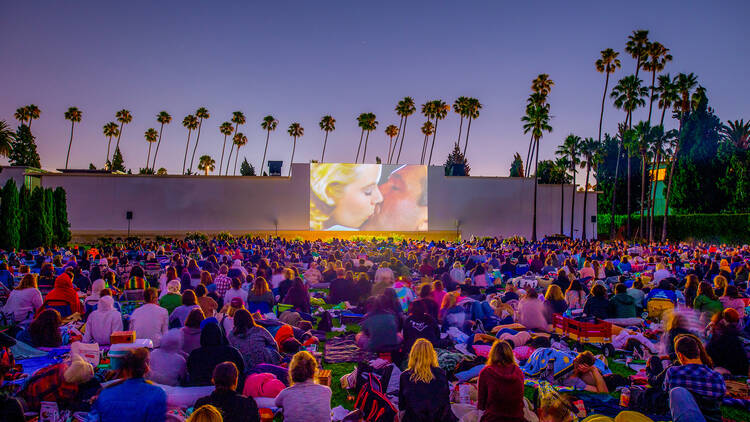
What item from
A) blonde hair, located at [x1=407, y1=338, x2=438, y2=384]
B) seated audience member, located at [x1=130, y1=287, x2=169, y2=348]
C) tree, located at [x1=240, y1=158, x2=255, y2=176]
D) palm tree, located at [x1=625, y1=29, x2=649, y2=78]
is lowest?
seated audience member, located at [x1=130, y1=287, x2=169, y2=348]

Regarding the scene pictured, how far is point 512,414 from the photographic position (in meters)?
4.11

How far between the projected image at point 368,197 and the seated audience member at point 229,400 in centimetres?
3310

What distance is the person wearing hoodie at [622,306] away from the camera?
340 inches

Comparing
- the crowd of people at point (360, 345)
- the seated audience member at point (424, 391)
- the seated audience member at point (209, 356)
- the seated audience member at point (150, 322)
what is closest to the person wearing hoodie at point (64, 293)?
the crowd of people at point (360, 345)

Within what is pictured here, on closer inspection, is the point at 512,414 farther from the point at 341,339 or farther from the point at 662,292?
the point at 662,292

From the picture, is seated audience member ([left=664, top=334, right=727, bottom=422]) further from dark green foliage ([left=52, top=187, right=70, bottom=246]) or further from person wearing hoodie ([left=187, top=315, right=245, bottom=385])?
dark green foliage ([left=52, top=187, right=70, bottom=246])

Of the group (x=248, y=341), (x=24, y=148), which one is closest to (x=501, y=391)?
(x=248, y=341)

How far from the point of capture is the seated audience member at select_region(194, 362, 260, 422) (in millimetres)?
3557

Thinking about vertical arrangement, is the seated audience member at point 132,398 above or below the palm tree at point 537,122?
below

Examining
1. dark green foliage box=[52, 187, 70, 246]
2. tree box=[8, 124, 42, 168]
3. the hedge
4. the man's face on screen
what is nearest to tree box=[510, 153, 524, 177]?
the hedge

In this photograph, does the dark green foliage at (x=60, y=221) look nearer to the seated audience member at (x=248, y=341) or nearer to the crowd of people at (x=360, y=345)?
the crowd of people at (x=360, y=345)

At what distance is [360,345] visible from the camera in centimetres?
743

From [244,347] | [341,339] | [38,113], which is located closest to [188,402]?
[244,347]

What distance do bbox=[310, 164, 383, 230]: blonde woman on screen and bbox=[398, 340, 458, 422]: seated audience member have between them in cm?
3250
